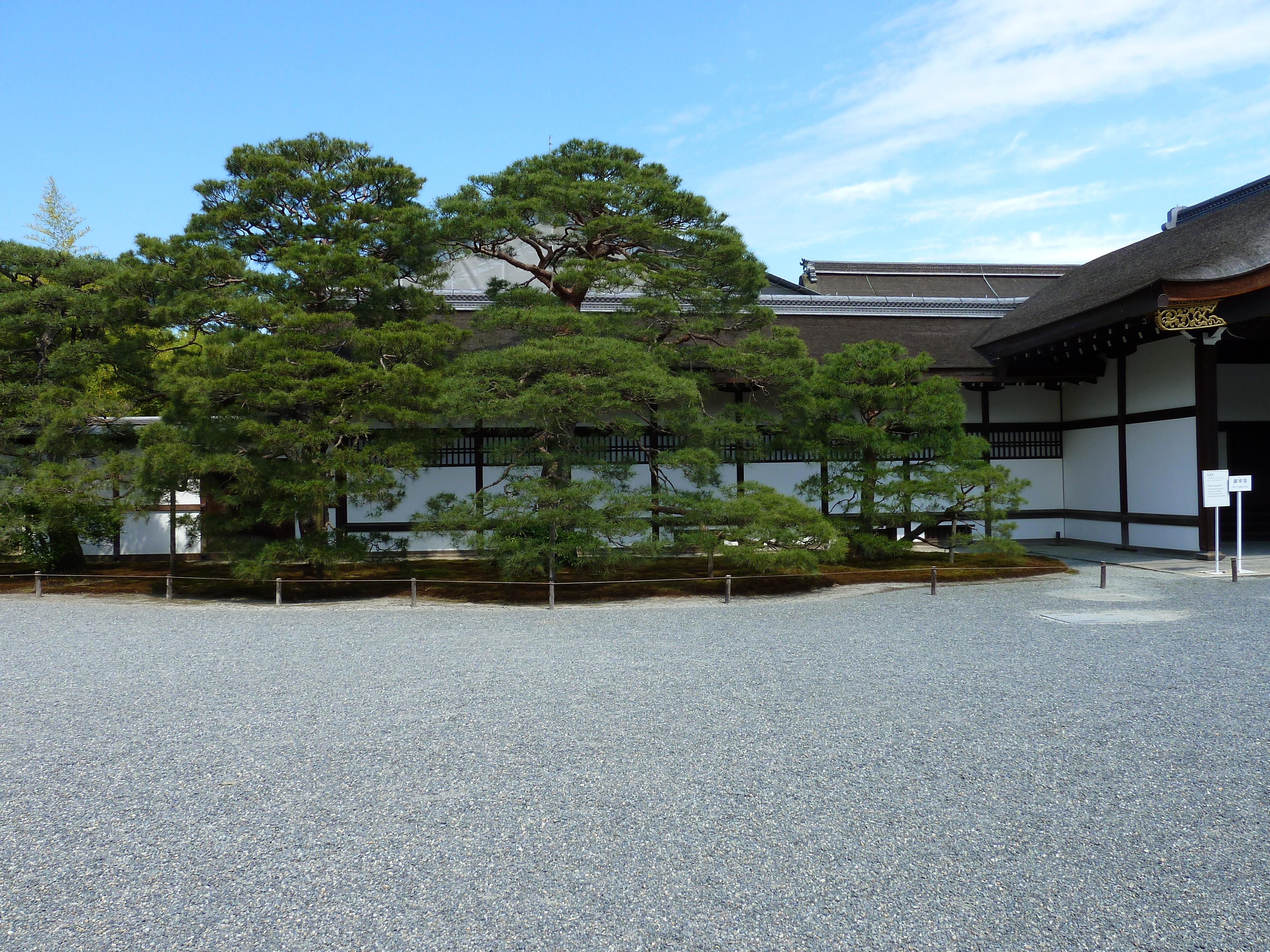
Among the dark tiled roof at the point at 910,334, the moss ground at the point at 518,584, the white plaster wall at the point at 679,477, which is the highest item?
the dark tiled roof at the point at 910,334

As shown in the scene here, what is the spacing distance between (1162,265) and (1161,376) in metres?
1.71

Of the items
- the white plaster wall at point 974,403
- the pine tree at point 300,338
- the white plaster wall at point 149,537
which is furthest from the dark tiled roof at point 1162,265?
the white plaster wall at point 149,537

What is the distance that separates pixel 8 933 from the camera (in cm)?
274

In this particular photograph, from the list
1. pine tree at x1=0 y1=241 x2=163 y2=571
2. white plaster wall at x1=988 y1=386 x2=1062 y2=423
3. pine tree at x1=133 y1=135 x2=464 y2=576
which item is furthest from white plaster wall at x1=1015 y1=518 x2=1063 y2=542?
pine tree at x1=0 y1=241 x2=163 y2=571

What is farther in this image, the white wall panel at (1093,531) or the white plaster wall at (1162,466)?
the white wall panel at (1093,531)

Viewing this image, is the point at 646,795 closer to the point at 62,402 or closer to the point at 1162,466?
the point at 62,402

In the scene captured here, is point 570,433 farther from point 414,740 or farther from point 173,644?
point 414,740

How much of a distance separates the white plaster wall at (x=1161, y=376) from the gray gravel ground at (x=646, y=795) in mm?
5539

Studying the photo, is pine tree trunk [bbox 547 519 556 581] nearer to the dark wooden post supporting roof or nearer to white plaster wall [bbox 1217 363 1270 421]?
the dark wooden post supporting roof

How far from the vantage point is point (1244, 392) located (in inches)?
533

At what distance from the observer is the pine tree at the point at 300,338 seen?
8820mm

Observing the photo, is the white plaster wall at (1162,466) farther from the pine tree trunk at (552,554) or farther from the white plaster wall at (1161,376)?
the pine tree trunk at (552,554)

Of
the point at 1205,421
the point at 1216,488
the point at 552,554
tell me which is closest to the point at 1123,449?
the point at 1205,421

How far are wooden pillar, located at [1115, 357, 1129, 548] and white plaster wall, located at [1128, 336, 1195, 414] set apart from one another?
0.11 feet
